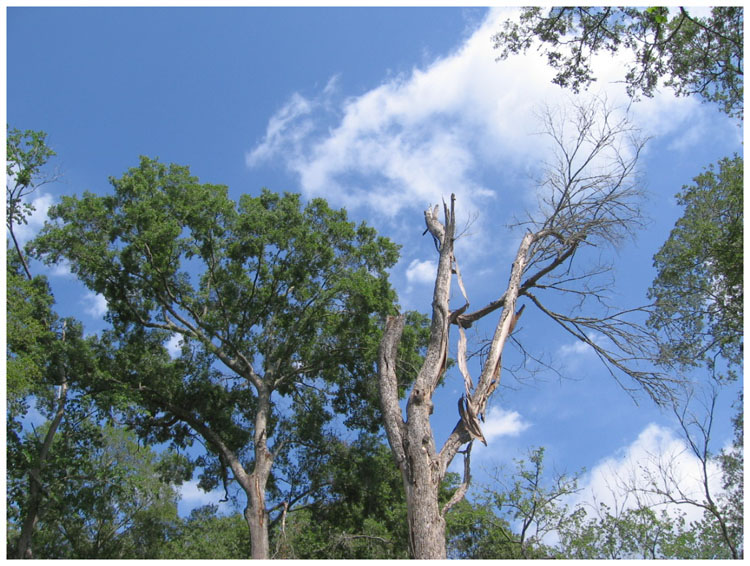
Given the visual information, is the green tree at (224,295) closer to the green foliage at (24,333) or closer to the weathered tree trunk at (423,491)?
the green foliage at (24,333)

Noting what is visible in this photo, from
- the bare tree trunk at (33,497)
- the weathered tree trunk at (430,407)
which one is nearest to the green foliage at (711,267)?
the weathered tree trunk at (430,407)

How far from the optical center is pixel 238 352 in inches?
594

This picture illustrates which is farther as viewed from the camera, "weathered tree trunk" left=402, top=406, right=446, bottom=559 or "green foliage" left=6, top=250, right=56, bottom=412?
"green foliage" left=6, top=250, right=56, bottom=412

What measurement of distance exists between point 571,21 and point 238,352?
10270mm

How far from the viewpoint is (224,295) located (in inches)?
614

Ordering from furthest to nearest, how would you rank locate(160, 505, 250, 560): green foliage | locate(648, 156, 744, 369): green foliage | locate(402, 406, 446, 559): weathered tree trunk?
locate(160, 505, 250, 560): green foliage < locate(648, 156, 744, 369): green foliage < locate(402, 406, 446, 559): weathered tree trunk

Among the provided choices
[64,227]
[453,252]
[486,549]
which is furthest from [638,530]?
[64,227]

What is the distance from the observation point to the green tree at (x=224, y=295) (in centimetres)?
1480

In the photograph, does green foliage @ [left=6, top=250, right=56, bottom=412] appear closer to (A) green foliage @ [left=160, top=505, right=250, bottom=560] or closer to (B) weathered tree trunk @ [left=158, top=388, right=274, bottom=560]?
(B) weathered tree trunk @ [left=158, top=388, right=274, bottom=560]

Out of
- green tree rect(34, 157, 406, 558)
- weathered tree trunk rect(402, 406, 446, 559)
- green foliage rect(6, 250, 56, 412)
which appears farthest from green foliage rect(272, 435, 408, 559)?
weathered tree trunk rect(402, 406, 446, 559)

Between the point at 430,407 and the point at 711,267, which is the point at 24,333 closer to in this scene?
the point at 430,407

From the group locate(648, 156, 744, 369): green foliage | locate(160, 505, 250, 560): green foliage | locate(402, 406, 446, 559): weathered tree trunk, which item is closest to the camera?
locate(402, 406, 446, 559): weathered tree trunk

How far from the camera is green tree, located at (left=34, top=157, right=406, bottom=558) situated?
14.8 metres

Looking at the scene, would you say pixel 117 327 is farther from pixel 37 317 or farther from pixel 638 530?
pixel 638 530
